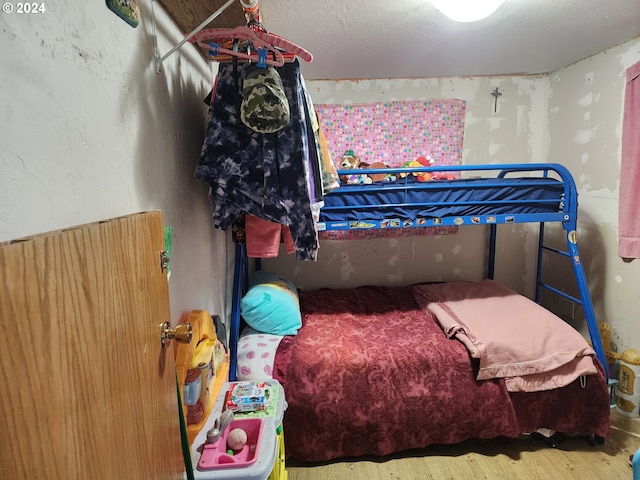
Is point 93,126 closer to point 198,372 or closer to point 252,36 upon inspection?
point 252,36

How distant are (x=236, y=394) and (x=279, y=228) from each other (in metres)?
0.65

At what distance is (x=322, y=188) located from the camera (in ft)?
4.81

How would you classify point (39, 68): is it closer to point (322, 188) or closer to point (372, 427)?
point (322, 188)

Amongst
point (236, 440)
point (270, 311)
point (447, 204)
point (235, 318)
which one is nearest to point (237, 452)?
point (236, 440)

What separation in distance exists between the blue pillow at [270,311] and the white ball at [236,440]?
94 centimetres

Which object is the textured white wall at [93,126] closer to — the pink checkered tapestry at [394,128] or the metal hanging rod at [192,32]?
the metal hanging rod at [192,32]

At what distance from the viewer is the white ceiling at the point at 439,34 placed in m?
1.75

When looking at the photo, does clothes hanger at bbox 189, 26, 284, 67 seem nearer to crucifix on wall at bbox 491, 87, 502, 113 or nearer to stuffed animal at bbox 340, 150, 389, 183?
stuffed animal at bbox 340, 150, 389, 183

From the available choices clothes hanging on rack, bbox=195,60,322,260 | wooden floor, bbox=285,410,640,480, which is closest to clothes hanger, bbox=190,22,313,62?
clothes hanging on rack, bbox=195,60,322,260

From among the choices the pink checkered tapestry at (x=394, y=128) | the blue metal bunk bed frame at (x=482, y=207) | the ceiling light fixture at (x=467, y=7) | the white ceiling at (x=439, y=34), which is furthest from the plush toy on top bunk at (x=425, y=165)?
the ceiling light fixture at (x=467, y=7)

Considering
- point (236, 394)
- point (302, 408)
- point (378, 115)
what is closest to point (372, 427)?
point (302, 408)

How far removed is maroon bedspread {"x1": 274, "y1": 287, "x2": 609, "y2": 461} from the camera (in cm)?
180

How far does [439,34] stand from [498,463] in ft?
7.51

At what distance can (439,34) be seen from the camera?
6.74 ft
